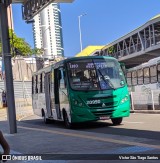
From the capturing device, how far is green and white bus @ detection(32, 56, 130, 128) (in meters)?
17.6

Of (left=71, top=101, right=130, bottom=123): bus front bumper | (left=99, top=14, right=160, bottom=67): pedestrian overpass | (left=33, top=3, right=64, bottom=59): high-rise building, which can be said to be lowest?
(left=71, top=101, right=130, bottom=123): bus front bumper

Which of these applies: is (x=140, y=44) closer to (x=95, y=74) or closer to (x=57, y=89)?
(x=57, y=89)

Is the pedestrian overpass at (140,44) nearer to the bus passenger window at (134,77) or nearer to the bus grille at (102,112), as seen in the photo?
the bus passenger window at (134,77)

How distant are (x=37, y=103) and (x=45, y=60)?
53359 mm

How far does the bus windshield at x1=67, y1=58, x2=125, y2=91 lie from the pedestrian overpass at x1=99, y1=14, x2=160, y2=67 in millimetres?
39082

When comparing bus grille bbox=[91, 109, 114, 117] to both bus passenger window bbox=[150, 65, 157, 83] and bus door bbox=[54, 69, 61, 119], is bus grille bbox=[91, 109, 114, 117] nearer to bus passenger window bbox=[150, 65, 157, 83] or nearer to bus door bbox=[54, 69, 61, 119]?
bus door bbox=[54, 69, 61, 119]

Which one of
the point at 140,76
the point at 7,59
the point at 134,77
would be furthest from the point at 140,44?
the point at 7,59

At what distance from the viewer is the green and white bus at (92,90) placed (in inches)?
693

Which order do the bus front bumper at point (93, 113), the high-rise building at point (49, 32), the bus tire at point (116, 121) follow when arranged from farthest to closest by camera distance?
the high-rise building at point (49, 32)
the bus tire at point (116, 121)
the bus front bumper at point (93, 113)

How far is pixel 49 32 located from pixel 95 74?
249 ft

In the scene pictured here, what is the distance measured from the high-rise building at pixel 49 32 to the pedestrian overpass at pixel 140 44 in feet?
41.2


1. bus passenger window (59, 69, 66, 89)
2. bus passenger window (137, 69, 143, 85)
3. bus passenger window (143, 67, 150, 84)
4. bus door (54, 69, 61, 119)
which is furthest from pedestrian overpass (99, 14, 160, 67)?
bus passenger window (59, 69, 66, 89)

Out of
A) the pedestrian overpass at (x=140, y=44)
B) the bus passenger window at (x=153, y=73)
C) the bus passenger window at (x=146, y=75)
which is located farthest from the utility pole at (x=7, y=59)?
the pedestrian overpass at (x=140, y=44)

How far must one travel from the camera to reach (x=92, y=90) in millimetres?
17781
